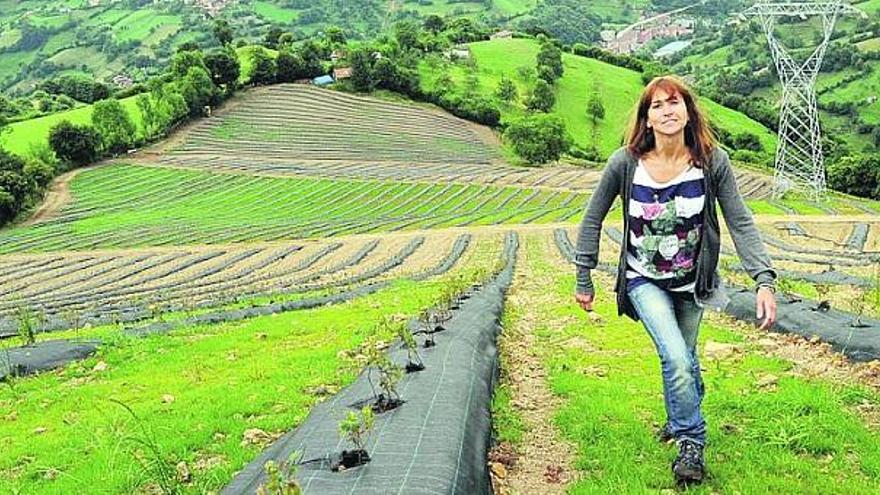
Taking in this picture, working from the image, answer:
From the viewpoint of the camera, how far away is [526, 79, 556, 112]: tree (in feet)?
346

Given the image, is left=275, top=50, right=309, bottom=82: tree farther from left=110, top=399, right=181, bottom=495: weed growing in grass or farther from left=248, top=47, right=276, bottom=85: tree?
left=110, top=399, right=181, bottom=495: weed growing in grass

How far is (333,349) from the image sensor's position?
1145cm

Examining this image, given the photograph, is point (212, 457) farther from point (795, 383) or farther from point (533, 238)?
point (533, 238)

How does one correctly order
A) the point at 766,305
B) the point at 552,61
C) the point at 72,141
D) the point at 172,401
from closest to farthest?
1. the point at 766,305
2. the point at 172,401
3. the point at 72,141
4. the point at 552,61

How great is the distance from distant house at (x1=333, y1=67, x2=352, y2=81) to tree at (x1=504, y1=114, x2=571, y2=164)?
2991 cm

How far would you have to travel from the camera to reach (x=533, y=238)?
38.4 meters

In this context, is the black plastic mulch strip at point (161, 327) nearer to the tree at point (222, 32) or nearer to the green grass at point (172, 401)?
the green grass at point (172, 401)

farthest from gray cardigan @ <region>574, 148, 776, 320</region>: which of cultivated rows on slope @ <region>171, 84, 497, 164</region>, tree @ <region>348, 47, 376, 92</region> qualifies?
tree @ <region>348, 47, 376, 92</region>

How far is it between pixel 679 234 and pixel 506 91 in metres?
105

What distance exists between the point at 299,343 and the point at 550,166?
75065mm

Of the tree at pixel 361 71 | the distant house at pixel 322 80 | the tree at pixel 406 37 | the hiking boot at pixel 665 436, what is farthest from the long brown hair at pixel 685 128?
the tree at pixel 406 37

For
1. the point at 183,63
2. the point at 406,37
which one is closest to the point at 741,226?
the point at 183,63

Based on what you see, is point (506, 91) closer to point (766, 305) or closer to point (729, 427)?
point (729, 427)

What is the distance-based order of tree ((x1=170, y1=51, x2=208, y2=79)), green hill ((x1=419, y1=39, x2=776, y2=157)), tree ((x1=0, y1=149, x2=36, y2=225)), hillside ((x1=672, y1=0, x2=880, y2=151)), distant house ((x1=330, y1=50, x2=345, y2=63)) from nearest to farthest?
tree ((x1=0, y1=149, x2=36, y2=225))
tree ((x1=170, y1=51, x2=208, y2=79))
green hill ((x1=419, y1=39, x2=776, y2=157))
distant house ((x1=330, y1=50, x2=345, y2=63))
hillside ((x1=672, y1=0, x2=880, y2=151))
